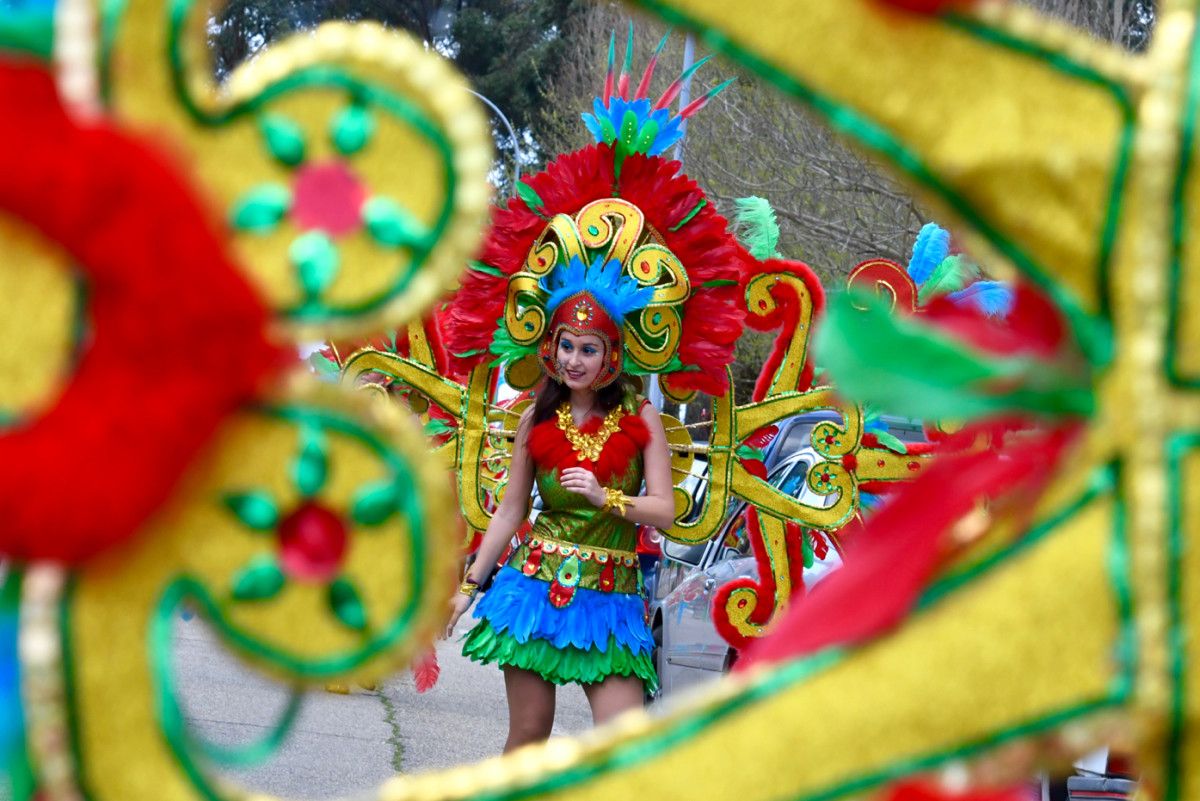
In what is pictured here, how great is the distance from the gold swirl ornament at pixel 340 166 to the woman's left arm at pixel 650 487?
3.55 meters

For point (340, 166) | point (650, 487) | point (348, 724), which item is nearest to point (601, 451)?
point (650, 487)

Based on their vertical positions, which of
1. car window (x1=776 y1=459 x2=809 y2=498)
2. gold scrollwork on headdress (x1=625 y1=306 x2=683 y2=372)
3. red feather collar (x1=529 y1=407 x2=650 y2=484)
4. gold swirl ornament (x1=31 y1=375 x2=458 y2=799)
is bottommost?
gold swirl ornament (x1=31 y1=375 x2=458 y2=799)

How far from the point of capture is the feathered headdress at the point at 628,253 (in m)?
5.28

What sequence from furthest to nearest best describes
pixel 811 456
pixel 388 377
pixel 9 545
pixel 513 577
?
pixel 811 456, pixel 388 377, pixel 513 577, pixel 9 545

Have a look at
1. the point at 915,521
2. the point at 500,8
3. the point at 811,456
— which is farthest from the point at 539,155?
the point at 915,521

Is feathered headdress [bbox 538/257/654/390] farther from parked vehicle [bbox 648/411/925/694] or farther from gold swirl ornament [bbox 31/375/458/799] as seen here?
gold swirl ornament [bbox 31/375/458/799]

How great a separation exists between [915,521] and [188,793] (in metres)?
0.62

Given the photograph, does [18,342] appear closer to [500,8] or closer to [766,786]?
[766,786]

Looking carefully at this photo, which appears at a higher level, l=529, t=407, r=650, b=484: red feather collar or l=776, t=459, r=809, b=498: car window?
l=776, t=459, r=809, b=498: car window

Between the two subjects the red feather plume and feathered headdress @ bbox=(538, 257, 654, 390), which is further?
the red feather plume

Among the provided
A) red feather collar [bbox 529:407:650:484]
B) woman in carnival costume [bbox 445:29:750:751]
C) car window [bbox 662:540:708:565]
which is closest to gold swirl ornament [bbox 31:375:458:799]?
woman in carnival costume [bbox 445:29:750:751]

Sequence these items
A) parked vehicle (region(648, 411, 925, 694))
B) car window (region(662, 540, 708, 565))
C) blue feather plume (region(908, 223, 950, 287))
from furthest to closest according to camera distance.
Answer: car window (region(662, 540, 708, 565)), parked vehicle (region(648, 411, 925, 694)), blue feather plume (region(908, 223, 950, 287))

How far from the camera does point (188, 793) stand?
4.20ft

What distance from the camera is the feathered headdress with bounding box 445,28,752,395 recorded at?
5277mm
